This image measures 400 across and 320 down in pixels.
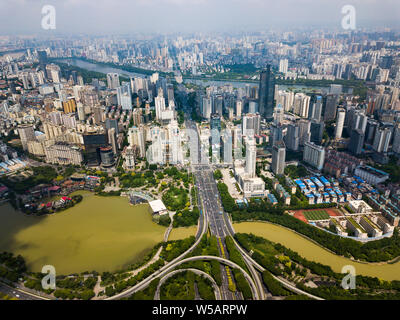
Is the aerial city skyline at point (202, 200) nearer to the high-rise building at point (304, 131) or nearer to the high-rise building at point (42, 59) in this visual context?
the high-rise building at point (304, 131)

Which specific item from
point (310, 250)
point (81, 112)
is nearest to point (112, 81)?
point (81, 112)

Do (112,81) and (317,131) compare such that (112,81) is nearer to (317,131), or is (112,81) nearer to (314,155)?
(317,131)

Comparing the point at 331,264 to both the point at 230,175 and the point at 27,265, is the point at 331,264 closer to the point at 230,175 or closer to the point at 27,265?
the point at 230,175

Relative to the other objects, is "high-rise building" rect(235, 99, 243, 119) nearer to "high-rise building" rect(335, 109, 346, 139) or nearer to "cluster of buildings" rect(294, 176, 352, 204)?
"high-rise building" rect(335, 109, 346, 139)

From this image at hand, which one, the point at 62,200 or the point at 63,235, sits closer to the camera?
the point at 63,235

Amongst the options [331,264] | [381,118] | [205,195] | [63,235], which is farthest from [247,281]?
[381,118]

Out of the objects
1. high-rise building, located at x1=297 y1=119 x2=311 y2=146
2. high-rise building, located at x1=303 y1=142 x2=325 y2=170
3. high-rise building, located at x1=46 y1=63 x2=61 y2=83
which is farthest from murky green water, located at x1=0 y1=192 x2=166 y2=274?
high-rise building, located at x1=46 y1=63 x2=61 y2=83
